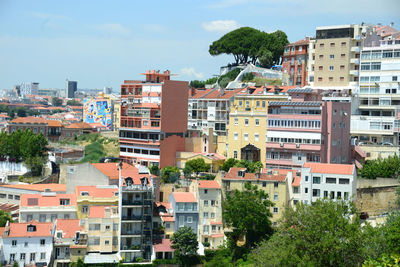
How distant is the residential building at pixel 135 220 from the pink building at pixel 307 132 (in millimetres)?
13177

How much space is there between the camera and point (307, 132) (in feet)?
164

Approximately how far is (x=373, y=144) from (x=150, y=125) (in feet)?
64.1

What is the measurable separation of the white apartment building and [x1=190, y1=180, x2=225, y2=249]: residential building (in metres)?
17.3

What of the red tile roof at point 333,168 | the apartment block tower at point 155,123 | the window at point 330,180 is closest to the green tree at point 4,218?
the apartment block tower at point 155,123

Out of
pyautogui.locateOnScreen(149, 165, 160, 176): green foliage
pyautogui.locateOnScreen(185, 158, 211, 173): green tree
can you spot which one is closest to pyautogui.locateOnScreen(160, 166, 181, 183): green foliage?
pyautogui.locateOnScreen(149, 165, 160, 176): green foliage

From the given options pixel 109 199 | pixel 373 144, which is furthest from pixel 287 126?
pixel 109 199

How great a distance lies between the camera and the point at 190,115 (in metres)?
65.8

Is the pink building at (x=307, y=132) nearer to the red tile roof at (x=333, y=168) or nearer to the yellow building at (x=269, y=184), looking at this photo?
the red tile roof at (x=333, y=168)

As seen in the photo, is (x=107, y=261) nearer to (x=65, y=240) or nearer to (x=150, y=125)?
(x=65, y=240)

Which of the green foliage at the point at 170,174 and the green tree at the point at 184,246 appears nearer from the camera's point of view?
the green tree at the point at 184,246

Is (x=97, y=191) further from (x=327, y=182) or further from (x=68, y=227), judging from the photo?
(x=327, y=182)

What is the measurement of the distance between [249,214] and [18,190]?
19867 millimetres

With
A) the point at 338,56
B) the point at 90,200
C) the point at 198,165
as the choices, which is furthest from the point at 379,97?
the point at 90,200

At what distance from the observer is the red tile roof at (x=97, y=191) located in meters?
44.3
